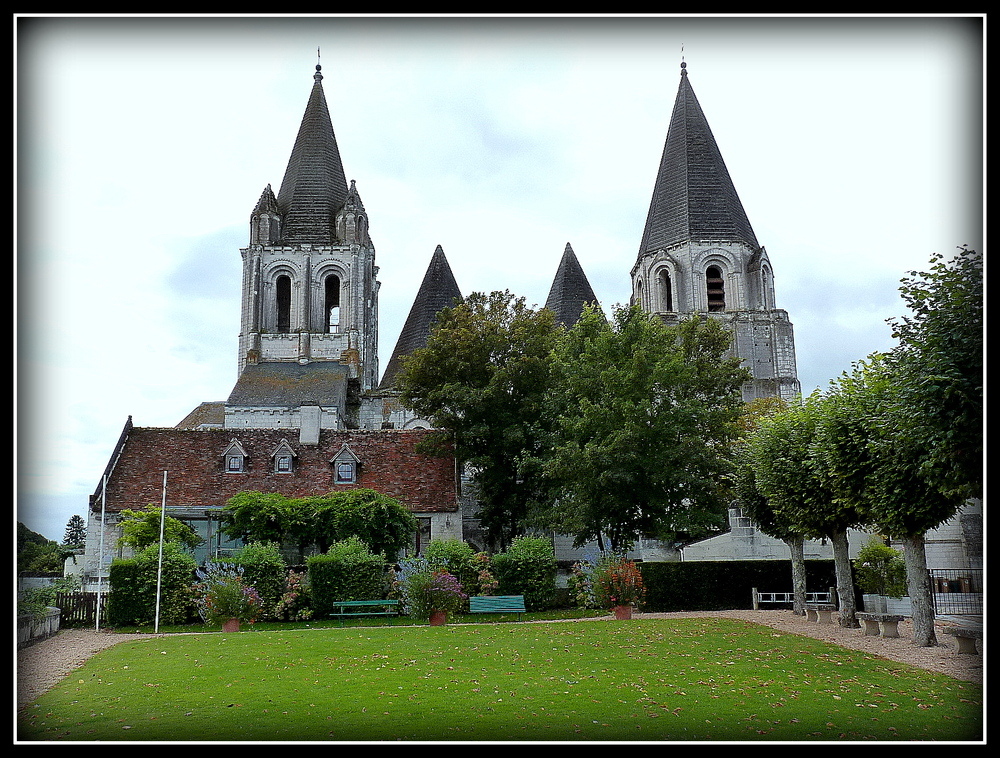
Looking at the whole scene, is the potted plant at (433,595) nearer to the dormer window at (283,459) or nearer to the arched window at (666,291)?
the dormer window at (283,459)

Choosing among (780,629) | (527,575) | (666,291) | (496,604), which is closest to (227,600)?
(496,604)

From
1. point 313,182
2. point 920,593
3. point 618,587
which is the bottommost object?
point 618,587

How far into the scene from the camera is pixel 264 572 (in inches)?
944

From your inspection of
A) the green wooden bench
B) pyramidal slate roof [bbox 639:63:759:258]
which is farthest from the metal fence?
pyramidal slate roof [bbox 639:63:759:258]

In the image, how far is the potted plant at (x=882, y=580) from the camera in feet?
81.1

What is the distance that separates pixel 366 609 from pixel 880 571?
48.7 feet

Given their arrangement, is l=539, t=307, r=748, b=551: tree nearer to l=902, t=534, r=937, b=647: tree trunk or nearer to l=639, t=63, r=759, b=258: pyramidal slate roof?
l=902, t=534, r=937, b=647: tree trunk

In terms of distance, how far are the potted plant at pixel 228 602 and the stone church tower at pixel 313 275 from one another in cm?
3608

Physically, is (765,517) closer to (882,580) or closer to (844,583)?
(844,583)

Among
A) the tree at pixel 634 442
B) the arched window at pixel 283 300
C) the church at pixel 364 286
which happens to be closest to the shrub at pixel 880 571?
the tree at pixel 634 442
